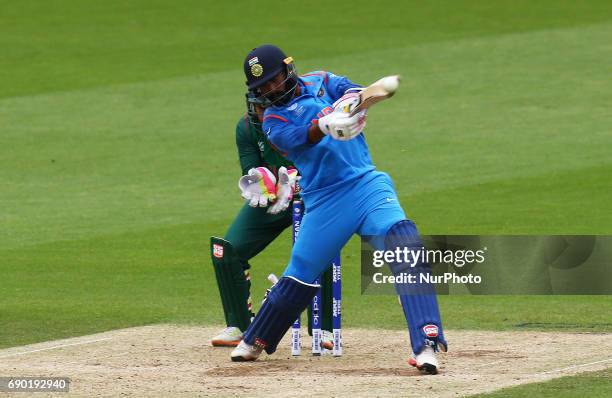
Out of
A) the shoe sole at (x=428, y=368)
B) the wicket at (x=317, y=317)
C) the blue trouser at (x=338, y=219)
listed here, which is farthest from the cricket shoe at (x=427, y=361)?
the wicket at (x=317, y=317)

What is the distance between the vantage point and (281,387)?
27.9ft

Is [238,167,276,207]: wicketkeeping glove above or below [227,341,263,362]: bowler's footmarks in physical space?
above

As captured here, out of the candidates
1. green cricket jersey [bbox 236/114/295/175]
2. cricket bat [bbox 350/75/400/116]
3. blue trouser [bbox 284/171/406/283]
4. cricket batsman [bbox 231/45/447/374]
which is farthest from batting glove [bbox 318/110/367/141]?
green cricket jersey [bbox 236/114/295/175]

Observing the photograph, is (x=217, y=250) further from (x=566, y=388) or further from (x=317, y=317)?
(x=566, y=388)

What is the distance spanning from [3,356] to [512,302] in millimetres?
4288

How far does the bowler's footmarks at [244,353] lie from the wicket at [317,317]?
0.36 metres

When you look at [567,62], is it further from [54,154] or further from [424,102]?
[54,154]

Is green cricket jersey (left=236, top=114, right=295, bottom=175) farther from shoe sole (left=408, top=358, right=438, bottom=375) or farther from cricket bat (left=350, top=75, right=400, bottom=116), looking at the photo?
shoe sole (left=408, top=358, right=438, bottom=375)

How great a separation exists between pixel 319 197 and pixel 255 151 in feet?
4.79

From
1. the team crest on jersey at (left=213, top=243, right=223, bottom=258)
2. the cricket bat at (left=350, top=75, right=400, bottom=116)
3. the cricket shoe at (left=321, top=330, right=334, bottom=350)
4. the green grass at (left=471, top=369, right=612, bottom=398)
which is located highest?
the cricket bat at (left=350, top=75, right=400, bottom=116)

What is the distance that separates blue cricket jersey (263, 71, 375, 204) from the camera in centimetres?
902

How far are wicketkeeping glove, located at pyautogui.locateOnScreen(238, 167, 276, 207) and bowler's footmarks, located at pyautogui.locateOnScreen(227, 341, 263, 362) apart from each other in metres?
1.01

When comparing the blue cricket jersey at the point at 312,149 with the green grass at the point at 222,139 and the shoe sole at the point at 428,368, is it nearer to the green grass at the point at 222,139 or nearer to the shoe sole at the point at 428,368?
the shoe sole at the point at 428,368

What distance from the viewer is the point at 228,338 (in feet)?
33.5
